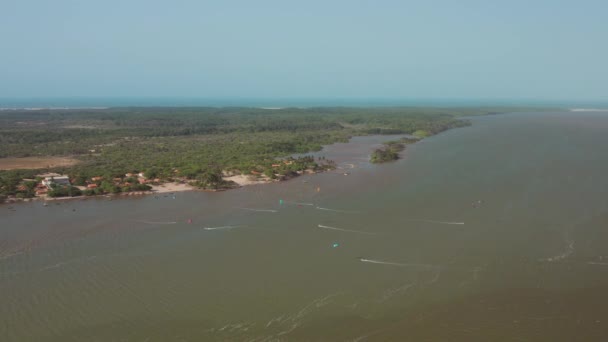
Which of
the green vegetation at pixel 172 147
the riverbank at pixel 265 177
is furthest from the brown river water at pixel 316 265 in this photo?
the green vegetation at pixel 172 147

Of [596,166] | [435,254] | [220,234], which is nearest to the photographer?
[435,254]

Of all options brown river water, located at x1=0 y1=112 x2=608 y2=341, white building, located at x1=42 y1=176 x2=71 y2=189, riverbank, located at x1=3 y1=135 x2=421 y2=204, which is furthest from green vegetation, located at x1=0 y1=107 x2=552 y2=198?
brown river water, located at x1=0 y1=112 x2=608 y2=341

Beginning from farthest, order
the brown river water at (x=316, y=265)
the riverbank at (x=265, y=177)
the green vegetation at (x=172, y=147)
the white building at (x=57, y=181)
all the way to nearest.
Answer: the green vegetation at (x=172, y=147) → the white building at (x=57, y=181) → the riverbank at (x=265, y=177) → the brown river water at (x=316, y=265)

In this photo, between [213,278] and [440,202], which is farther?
[440,202]

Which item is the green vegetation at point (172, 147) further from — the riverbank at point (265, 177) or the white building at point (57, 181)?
the white building at point (57, 181)

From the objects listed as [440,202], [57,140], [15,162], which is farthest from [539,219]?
[57,140]

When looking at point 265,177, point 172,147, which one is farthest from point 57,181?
point 172,147

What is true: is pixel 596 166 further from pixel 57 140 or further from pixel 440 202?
pixel 57 140

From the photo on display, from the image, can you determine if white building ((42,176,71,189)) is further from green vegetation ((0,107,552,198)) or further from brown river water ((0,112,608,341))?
brown river water ((0,112,608,341))
